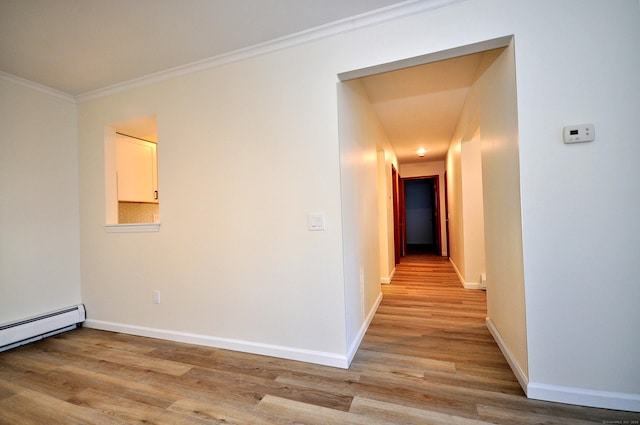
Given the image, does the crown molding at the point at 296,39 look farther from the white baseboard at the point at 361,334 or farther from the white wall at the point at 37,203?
the white baseboard at the point at 361,334

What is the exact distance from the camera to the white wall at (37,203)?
245 centimetres

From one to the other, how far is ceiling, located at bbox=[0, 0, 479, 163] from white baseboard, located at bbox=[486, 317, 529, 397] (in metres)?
2.38

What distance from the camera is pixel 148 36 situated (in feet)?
6.54

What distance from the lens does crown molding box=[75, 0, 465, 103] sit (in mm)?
1728

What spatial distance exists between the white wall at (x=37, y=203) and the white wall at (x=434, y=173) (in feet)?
22.2

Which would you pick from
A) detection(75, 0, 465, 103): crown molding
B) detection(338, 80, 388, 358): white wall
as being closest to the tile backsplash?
detection(75, 0, 465, 103): crown molding

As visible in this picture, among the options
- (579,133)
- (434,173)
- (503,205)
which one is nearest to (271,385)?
(503,205)

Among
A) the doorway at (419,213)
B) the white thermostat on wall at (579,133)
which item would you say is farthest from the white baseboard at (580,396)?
the doorway at (419,213)

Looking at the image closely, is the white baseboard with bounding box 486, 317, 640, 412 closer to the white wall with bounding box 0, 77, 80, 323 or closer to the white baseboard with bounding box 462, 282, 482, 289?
the white baseboard with bounding box 462, 282, 482, 289

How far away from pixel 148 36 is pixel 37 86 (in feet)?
5.52

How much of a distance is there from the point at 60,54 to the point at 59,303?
243 cm

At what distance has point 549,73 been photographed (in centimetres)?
150

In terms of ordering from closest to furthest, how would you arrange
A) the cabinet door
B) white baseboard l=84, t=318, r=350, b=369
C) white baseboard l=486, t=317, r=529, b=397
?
white baseboard l=486, t=317, r=529, b=397 → white baseboard l=84, t=318, r=350, b=369 → the cabinet door

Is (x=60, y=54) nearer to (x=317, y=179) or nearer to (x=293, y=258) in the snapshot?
(x=317, y=179)
